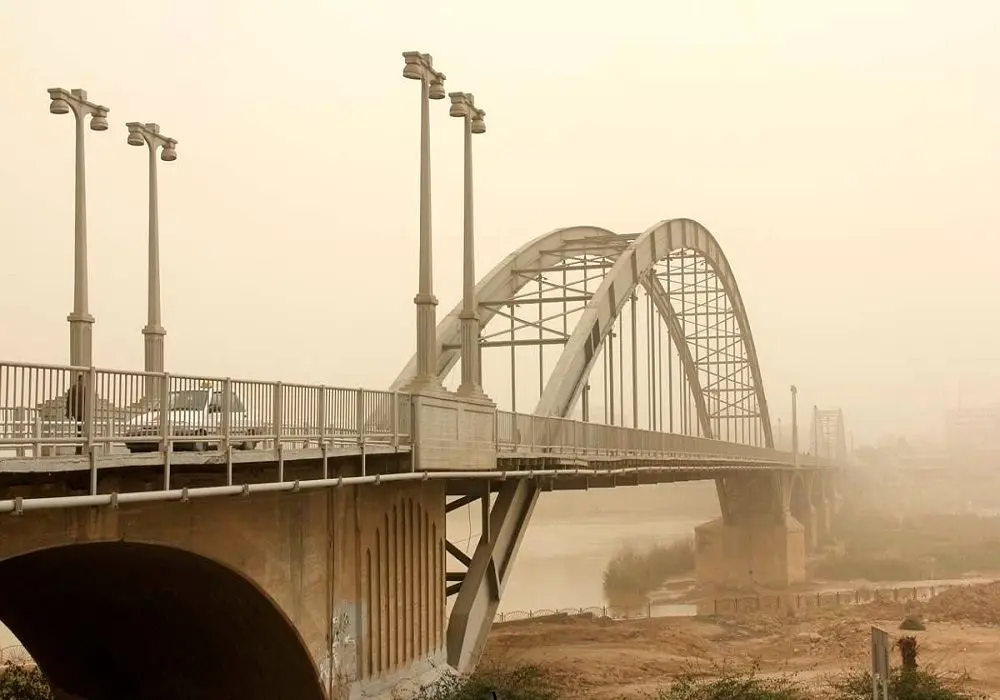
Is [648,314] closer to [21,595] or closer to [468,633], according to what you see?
[468,633]

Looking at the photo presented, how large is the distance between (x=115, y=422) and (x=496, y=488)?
11.8m

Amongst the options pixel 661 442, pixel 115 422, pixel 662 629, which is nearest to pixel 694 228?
pixel 661 442

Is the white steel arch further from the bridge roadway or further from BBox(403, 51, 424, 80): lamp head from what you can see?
BBox(403, 51, 424, 80): lamp head

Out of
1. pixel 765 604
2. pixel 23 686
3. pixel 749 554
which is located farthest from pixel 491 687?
pixel 749 554

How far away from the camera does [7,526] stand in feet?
38.3

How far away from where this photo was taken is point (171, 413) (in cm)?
1302

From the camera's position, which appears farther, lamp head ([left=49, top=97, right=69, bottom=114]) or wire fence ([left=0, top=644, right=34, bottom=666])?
wire fence ([left=0, top=644, right=34, bottom=666])

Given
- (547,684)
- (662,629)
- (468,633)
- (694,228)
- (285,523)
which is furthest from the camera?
(694,228)

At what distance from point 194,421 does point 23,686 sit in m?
14.8

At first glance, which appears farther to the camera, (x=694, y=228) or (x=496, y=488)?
(x=694, y=228)

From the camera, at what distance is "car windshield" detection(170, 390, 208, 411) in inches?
532

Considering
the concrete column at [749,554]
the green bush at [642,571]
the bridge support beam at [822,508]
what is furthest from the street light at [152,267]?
the bridge support beam at [822,508]

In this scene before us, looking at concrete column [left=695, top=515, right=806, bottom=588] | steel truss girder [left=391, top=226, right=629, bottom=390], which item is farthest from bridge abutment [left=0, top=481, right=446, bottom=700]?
concrete column [left=695, top=515, right=806, bottom=588]

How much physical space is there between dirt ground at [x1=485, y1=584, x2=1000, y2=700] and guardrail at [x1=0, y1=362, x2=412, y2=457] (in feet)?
42.7
